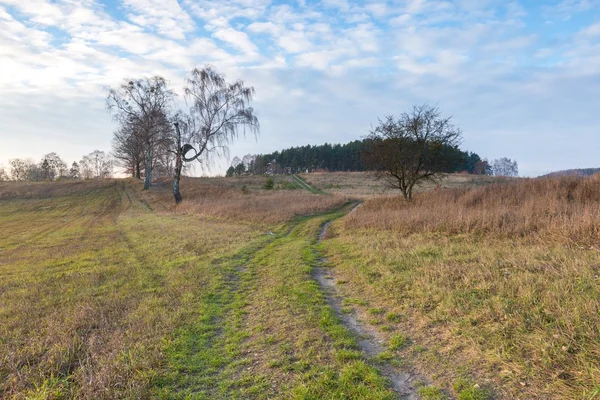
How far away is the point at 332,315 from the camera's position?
19.3 feet

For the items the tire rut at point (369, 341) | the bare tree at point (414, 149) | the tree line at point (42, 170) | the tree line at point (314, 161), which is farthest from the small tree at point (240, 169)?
the tire rut at point (369, 341)

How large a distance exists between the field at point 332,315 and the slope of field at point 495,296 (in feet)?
0.08

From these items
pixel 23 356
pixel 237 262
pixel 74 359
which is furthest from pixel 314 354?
pixel 237 262

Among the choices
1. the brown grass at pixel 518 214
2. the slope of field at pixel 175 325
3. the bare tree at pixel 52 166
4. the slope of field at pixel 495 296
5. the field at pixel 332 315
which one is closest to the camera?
the slope of field at pixel 495 296

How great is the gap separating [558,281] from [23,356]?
798cm

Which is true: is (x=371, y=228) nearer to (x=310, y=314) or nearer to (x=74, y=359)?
(x=310, y=314)

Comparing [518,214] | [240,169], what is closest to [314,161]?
[240,169]

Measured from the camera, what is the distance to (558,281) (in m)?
5.16

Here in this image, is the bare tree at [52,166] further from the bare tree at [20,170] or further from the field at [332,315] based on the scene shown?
the field at [332,315]

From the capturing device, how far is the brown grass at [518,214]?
8094mm

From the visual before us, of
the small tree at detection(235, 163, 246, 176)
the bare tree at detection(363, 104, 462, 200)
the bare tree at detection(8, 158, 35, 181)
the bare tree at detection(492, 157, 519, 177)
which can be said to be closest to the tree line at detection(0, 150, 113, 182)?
the bare tree at detection(8, 158, 35, 181)

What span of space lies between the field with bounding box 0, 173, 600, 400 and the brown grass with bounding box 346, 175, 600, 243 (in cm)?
→ 7

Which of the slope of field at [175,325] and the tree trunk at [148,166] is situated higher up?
the tree trunk at [148,166]

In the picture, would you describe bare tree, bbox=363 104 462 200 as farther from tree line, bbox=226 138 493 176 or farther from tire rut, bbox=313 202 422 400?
tree line, bbox=226 138 493 176
